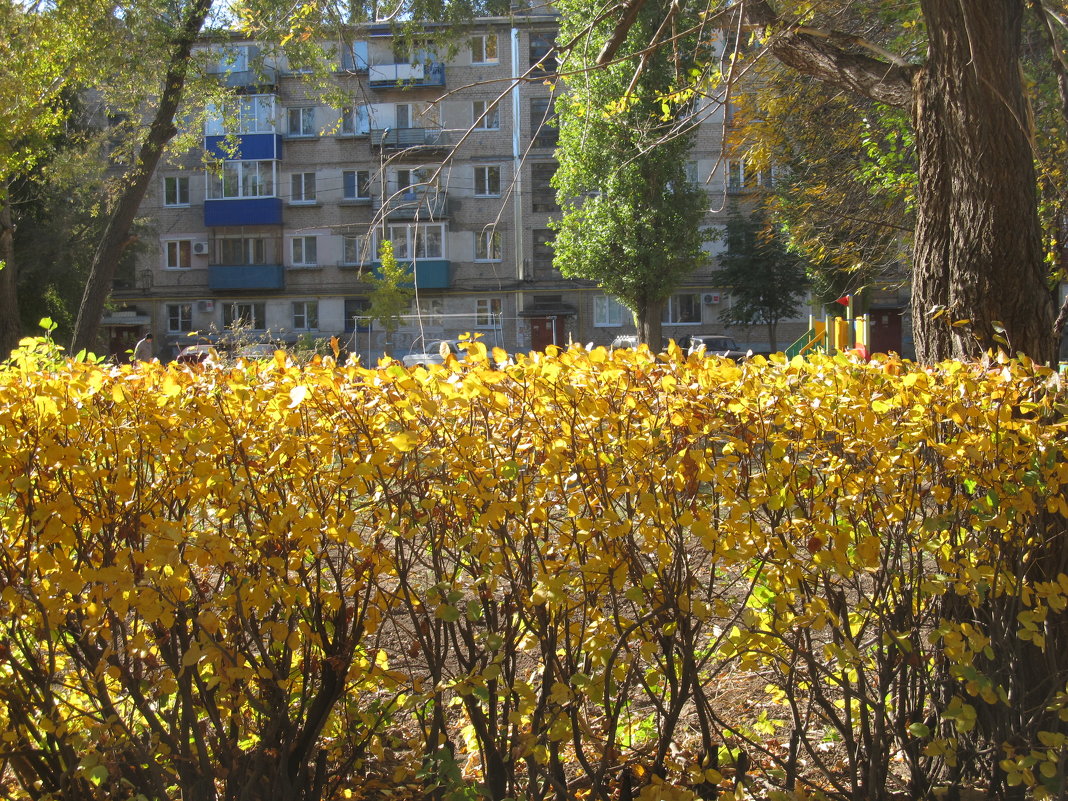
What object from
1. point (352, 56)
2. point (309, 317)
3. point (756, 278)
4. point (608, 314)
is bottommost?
point (608, 314)

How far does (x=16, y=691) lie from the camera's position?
8.88 ft

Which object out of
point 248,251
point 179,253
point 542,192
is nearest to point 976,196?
point 542,192

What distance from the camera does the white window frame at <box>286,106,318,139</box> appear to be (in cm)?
3688

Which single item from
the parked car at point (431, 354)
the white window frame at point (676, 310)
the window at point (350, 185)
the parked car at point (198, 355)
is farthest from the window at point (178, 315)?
the parked car at point (198, 355)

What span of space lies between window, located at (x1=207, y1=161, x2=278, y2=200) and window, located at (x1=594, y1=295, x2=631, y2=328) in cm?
1321

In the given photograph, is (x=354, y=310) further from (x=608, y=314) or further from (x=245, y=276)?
(x=608, y=314)

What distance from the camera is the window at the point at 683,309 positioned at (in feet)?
124

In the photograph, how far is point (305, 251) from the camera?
37.3m

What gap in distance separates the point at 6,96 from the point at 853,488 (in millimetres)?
12392

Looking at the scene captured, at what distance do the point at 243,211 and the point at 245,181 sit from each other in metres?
1.17

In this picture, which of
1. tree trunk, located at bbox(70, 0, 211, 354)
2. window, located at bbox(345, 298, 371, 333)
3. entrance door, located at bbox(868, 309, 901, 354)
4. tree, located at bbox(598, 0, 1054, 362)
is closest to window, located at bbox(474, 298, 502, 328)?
window, located at bbox(345, 298, 371, 333)

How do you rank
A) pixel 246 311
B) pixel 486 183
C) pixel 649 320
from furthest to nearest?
pixel 246 311
pixel 486 183
pixel 649 320

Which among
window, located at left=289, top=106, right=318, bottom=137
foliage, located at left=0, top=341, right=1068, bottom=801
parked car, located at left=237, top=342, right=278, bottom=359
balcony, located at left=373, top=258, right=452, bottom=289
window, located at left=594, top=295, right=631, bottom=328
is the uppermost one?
window, located at left=289, top=106, right=318, bottom=137

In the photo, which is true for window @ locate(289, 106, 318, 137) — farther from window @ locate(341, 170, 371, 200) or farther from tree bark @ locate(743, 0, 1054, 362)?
tree bark @ locate(743, 0, 1054, 362)
